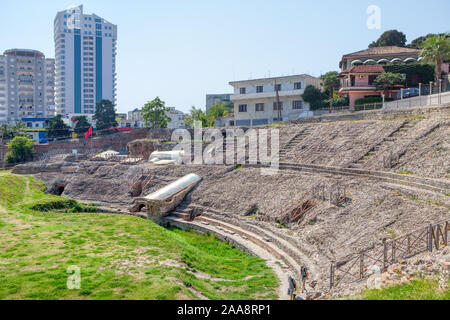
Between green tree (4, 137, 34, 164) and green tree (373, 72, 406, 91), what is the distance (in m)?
52.9

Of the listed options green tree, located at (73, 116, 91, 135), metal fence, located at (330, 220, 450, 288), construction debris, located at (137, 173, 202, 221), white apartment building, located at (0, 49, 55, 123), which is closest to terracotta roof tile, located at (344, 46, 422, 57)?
construction debris, located at (137, 173, 202, 221)

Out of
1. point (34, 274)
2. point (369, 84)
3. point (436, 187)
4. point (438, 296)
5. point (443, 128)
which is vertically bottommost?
point (34, 274)

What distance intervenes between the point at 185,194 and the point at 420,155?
18.4 metres

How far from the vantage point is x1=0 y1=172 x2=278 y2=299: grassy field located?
13.9 meters

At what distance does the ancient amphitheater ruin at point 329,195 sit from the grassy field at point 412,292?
5.93 ft

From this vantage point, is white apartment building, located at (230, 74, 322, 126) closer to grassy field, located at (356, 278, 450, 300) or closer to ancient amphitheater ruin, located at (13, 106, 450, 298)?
ancient amphitheater ruin, located at (13, 106, 450, 298)

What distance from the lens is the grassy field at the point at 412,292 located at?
32.2 ft

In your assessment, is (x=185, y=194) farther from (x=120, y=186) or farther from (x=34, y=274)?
Answer: (x=34, y=274)

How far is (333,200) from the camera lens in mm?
23062

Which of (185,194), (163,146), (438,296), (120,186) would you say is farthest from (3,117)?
(438,296)

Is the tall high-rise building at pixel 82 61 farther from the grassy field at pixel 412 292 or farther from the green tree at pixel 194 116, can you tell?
the grassy field at pixel 412 292

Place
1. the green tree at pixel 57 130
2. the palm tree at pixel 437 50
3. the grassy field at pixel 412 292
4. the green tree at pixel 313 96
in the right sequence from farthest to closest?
the green tree at pixel 57 130, the green tree at pixel 313 96, the palm tree at pixel 437 50, the grassy field at pixel 412 292

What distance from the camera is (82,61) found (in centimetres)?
13262

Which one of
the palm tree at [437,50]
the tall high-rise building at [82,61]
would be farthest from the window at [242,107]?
the tall high-rise building at [82,61]
